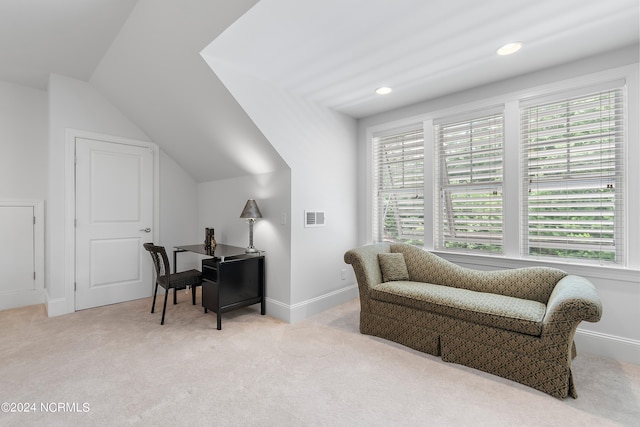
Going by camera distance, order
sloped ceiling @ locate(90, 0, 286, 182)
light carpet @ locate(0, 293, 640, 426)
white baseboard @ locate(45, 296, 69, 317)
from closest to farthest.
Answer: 1. light carpet @ locate(0, 293, 640, 426)
2. sloped ceiling @ locate(90, 0, 286, 182)
3. white baseboard @ locate(45, 296, 69, 317)

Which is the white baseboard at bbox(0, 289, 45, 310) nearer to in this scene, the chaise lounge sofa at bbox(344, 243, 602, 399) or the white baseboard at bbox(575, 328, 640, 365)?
the chaise lounge sofa at bbox(344, 243, 602, 399)

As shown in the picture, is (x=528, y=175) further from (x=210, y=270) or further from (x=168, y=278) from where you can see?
(x=168, y=278)

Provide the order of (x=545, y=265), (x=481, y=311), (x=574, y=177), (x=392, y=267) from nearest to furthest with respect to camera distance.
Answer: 1. (x=481, y=311)
2. (x=574, y=177)
3. (x=545, y=265)
4. (x=392, y=267)

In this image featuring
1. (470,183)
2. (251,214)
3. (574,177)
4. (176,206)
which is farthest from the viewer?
(176,206)

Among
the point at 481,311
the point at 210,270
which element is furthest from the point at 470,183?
the point at 210,270

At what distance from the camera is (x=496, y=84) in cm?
298

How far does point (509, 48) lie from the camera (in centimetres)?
239

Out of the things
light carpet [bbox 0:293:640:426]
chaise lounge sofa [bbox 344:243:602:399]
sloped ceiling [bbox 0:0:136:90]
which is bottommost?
light carpet [bbox 0:293:640:426]

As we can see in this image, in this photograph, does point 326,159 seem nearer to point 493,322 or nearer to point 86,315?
point 493,322

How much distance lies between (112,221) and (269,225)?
2.08 m

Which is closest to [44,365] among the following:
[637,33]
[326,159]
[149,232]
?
[149,232]

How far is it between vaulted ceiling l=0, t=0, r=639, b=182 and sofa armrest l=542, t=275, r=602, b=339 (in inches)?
71.8


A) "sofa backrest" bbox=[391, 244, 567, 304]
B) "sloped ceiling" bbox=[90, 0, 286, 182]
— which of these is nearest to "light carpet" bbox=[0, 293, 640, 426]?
"sofa backrest" bbox=[391, 244, 567, 304]

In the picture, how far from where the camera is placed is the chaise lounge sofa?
6.28ft
